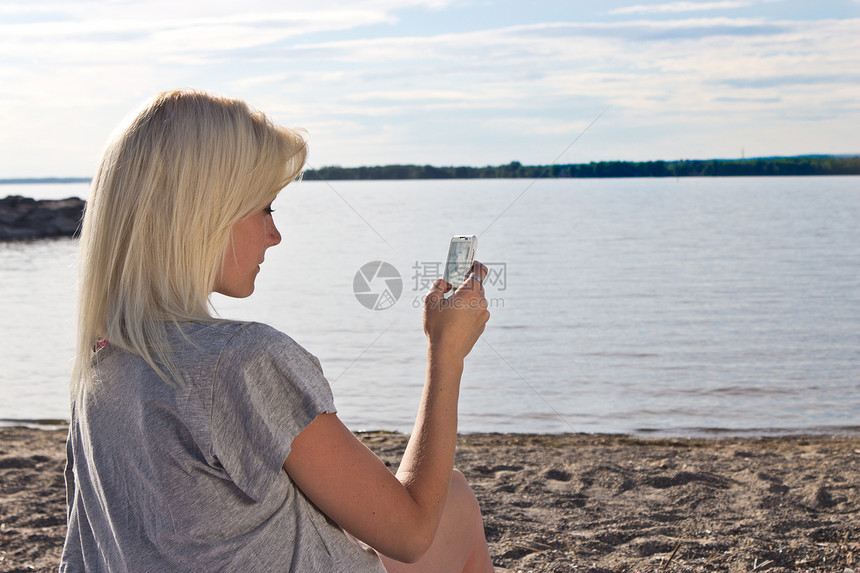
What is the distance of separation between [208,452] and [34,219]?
3900 cm

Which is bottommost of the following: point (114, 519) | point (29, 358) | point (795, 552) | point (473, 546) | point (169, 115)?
point (29, 358)

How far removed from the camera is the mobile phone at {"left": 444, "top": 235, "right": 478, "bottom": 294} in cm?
206

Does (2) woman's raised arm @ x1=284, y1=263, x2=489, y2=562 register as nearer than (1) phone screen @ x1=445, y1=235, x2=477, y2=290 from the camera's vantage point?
Yes

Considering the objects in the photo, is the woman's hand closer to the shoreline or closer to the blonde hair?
the blonde hair

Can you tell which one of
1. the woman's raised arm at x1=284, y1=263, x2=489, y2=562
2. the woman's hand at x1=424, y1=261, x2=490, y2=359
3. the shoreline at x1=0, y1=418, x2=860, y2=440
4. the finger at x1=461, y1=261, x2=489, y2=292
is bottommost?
the shoreline at x1=0, y1=418, x2=860, y2=440

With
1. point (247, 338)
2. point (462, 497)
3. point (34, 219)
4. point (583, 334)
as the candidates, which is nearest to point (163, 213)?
point (247, 338)

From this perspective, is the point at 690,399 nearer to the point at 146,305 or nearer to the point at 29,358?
the point at 146,305

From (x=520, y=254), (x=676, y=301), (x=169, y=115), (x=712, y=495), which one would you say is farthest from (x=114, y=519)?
(x=520, y=254)

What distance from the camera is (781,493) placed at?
417cm

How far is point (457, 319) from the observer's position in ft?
5.49

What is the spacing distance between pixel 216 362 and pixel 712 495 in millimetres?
3550

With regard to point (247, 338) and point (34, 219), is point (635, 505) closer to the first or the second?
point (247, 338)

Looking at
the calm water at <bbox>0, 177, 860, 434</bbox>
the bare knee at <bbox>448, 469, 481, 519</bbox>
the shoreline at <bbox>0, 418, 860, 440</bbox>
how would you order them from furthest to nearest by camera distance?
the calm water at <bbox>0, 177, 860, 434</bbox>, the shoreline at <bbox>0, 418, 860, 440</bbox>, the bare knee at <bbox>448, 469, 481, 519</bbox>

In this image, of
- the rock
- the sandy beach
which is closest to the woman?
the sandy beach
